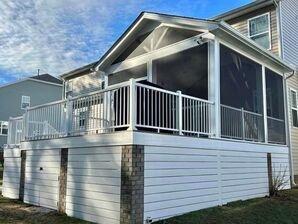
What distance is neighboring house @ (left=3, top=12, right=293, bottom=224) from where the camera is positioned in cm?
733

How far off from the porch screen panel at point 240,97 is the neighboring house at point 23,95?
24.3m

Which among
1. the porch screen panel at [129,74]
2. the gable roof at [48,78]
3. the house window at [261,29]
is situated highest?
the gable roof at [48,78]

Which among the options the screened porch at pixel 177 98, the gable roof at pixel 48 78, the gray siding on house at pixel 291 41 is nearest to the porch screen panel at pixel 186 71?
the screened porch at pixel 177 98

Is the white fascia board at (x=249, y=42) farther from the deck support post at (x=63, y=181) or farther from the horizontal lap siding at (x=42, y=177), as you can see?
the horizontal lap siding at (x=42, y=177)

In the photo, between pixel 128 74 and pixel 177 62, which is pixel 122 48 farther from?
pixel 177 62

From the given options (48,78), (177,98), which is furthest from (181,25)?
(48,78)

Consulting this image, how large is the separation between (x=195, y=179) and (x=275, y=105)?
258 inches

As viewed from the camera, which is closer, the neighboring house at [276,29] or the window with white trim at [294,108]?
the neighboring house at [276,29]

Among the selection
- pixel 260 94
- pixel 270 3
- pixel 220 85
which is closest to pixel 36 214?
pixel 220 85

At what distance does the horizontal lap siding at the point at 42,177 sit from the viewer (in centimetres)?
932

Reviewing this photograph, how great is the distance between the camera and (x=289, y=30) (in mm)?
16000

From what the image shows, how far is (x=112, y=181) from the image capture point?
24.1 ft

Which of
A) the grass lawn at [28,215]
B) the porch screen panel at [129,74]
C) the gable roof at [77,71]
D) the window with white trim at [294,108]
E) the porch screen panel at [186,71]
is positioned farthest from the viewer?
the gable roof at [77,71]

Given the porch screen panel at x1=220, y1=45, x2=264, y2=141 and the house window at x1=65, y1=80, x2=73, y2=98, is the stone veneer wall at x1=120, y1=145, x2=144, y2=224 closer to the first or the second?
the porch screen panel at x1=220, y1=45, x2=264, y2=141
